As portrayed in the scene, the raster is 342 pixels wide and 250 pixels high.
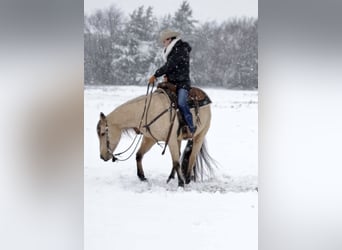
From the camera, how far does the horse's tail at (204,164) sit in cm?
288

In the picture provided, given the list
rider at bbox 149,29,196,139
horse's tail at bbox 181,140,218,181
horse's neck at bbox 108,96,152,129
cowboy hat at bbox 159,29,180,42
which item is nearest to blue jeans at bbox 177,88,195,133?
rider at bbox 149,29,196,139

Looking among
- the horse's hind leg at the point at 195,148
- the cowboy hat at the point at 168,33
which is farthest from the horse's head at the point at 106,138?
the cowboy hat at the point at 168,33

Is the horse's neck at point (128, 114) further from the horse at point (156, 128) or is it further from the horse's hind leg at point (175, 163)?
the horse's hind leg at point (175, 163)

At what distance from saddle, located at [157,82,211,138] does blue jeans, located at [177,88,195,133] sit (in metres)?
0.02

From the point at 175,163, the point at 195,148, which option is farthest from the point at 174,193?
the point at 195,148

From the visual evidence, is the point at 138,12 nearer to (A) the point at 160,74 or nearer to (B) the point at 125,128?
(A) the point at 160,74

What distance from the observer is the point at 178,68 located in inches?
113

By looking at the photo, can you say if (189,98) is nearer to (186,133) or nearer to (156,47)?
(186,133)

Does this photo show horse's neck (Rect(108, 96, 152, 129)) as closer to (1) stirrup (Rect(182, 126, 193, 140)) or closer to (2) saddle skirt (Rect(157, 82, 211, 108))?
(2) saddle skirt (Rect(157, 82, 211, 108))

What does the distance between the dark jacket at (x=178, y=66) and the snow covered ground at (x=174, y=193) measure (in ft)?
0.54

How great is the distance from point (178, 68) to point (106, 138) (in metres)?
0.59

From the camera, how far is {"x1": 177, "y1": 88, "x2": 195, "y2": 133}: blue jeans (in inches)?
114
